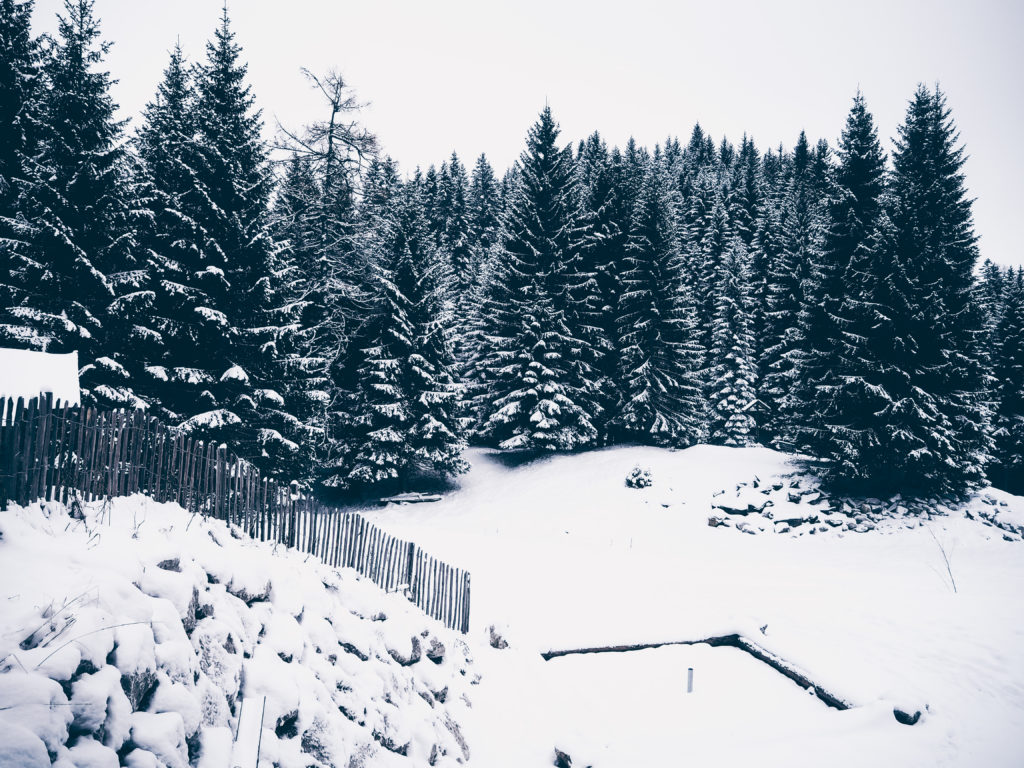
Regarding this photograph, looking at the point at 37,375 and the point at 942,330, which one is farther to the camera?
the point at 942,330

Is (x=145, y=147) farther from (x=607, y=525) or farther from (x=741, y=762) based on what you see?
(x=741, y=762)

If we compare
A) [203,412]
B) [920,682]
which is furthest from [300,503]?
[920,682]

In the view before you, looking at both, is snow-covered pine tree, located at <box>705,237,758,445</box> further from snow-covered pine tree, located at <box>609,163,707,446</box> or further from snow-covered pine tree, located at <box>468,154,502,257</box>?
snow-covered pine tree, located at <box>468,154,502,257</box>

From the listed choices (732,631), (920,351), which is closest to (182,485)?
(732,631)

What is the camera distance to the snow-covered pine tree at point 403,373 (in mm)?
22297

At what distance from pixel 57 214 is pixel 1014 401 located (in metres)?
49.9

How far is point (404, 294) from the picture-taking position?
23609 mm

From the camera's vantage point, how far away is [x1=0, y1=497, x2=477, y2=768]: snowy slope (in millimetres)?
3221

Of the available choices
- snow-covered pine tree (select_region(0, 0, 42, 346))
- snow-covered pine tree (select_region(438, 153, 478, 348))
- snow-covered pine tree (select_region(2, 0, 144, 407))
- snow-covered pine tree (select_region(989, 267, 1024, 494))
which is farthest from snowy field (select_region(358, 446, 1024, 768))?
snow-covered pine tree (select_region(438, 153, 478, 348))

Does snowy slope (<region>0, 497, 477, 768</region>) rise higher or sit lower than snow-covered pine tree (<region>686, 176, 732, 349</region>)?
lower

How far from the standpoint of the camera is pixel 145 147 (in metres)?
20.0

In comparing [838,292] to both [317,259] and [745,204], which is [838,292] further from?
[745,204]

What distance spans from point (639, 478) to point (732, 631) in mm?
10967

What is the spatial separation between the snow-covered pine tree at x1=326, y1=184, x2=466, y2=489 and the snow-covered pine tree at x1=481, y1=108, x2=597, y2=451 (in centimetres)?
309
